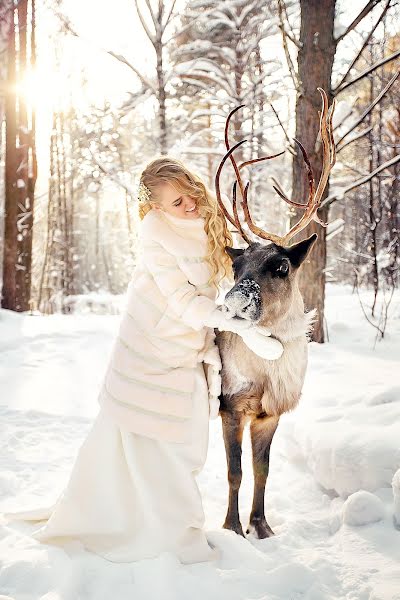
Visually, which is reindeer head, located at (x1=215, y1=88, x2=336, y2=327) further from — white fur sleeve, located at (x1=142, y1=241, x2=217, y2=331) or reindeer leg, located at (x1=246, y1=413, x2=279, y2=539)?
reindeer leg, located at (x1=246, y1=413, x2=279, y2=539)

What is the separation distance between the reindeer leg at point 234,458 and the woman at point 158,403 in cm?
10

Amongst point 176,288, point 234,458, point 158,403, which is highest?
point 176,288

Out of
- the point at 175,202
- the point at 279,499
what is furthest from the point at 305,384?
the point at 175,202

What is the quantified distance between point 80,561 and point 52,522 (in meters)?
0.26

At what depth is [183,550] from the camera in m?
2.30

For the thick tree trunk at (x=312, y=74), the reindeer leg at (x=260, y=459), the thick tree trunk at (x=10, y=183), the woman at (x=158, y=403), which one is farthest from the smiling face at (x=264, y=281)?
the thick tree trunk at (x=10, y=183)

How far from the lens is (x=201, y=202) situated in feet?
8.78

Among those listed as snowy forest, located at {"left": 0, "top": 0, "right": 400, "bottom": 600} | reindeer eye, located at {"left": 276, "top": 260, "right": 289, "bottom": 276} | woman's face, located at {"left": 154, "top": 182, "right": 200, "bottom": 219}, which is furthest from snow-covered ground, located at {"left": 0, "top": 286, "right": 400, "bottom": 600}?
woman's face, located at {"left": 154, "top": 182, "right": 200, "bottom": 219}

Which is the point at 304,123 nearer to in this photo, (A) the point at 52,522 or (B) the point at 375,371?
(B) the point at 375,371

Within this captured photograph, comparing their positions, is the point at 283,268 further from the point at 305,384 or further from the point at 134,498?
the point at 305,384

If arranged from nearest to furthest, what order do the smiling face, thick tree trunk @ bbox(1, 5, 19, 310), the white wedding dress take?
1. the smiling face
2. the white wedding dress
3. thick tree trunk @ bbox(1, 5, 19, 310)

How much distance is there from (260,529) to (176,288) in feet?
4.44

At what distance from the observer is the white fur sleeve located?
7.84 feet

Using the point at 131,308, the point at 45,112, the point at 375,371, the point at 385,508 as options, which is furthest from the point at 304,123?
the point at 45,112
